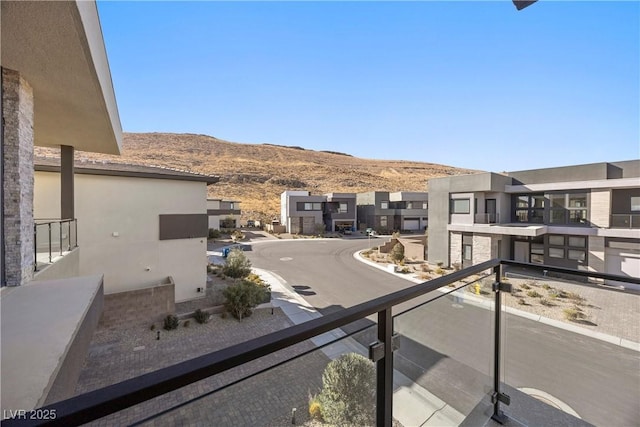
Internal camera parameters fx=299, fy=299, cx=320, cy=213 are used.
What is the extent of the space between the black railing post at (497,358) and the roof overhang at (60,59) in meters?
5.08

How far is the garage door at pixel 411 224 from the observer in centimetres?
3575

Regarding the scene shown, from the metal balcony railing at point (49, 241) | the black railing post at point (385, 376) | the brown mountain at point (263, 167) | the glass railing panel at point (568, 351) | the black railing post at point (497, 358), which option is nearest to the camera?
the black railing post at point (385, 376)

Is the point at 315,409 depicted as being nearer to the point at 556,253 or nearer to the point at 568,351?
the point at 568,351

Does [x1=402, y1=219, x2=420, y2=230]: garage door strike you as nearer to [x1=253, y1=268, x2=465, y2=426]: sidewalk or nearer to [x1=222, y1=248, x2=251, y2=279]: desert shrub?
[x1=222, y1=248, x2=251, y2=279]: desert shrub

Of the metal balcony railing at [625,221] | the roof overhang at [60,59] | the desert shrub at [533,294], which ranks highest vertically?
the roof overhang at [60,59]

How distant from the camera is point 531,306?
147 inches

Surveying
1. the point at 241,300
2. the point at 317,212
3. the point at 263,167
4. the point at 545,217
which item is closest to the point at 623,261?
the point at 545,217

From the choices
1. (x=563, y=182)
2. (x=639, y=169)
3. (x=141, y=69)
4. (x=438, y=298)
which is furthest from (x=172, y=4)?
(x=639, y=169)

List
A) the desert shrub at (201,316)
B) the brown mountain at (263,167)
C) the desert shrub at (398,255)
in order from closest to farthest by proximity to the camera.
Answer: the desert shrub at (201,316)
the desert shrub at (398,255)
the brown mountain at (263,167)

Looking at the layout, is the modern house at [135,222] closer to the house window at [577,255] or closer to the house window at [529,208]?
the house window at [529,208]

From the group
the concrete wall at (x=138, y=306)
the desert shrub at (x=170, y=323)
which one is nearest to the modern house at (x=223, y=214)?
the concrete wall at (x=138, y=306)

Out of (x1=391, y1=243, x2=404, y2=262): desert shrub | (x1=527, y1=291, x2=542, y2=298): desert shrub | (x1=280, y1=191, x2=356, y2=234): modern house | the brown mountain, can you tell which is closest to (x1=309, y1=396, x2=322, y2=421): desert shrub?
(x1=527, y1=291, x2=542, y2=298): desert shrub

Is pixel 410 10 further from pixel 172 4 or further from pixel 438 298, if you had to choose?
pixel 438 298

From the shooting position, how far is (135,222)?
35.1ft
